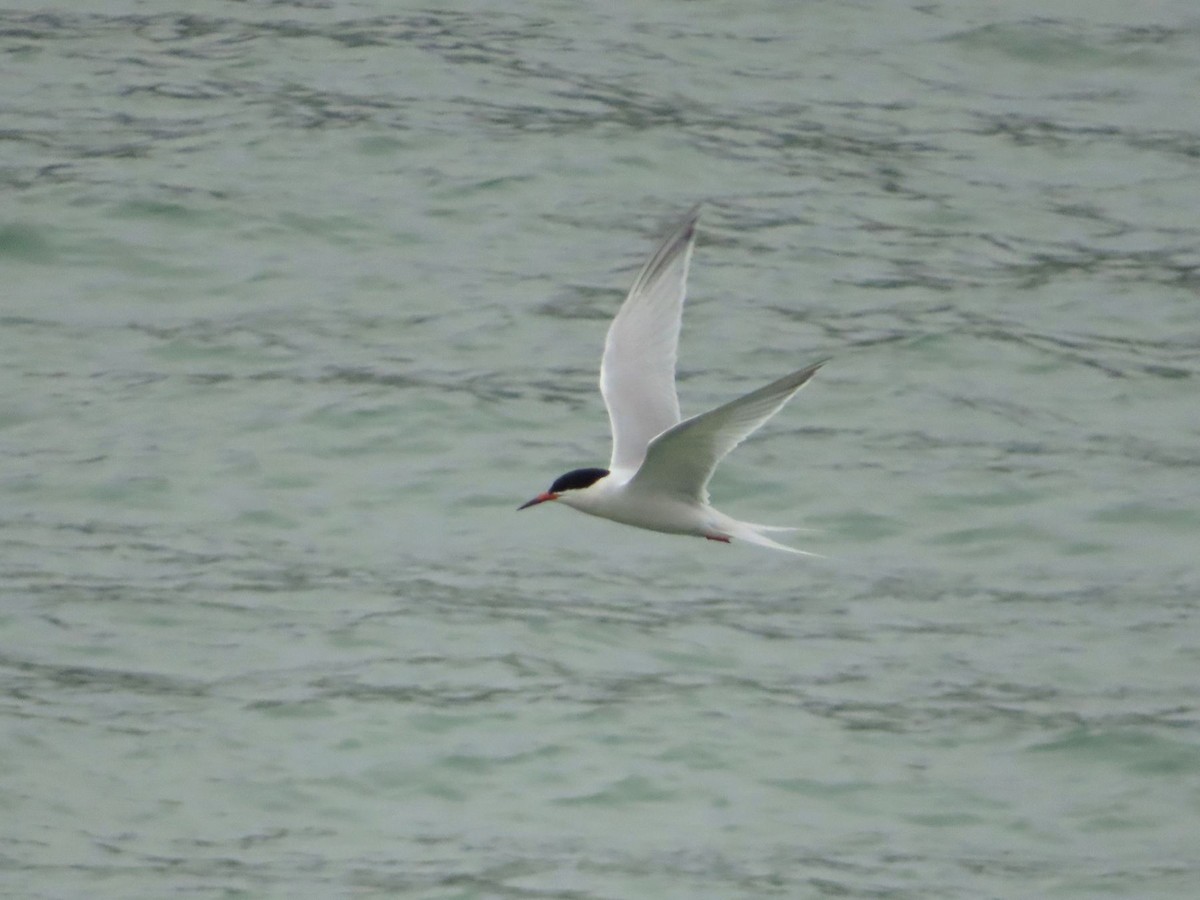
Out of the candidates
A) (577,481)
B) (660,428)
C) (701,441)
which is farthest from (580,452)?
(701,441)

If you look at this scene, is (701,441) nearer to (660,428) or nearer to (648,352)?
(660,428)

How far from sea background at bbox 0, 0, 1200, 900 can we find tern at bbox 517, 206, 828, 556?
144cm

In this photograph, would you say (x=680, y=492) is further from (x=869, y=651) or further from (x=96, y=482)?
(x=96, y=482)

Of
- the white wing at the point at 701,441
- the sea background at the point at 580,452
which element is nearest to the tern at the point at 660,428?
the white wing at the point at 701,441

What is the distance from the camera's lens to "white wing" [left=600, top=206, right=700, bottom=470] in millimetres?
9406

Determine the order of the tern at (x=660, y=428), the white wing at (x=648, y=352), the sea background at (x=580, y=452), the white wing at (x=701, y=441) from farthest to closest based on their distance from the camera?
the sea background at (x=580, y=452) < the white wing at (x=648, y=352) < the tern at (x=660, y=428) < the white wing at (x=701, y=441)

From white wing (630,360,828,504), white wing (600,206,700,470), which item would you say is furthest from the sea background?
white wing (630,360,828,504)

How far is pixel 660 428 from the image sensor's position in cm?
946

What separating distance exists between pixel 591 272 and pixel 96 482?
346 cm

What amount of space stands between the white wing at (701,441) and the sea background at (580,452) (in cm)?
162

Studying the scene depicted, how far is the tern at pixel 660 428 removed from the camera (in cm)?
809

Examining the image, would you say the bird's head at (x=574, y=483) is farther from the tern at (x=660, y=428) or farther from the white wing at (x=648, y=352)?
the white wing at (x=648, y=352)

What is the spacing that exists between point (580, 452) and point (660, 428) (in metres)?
2.92

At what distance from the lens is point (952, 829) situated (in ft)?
31.5
